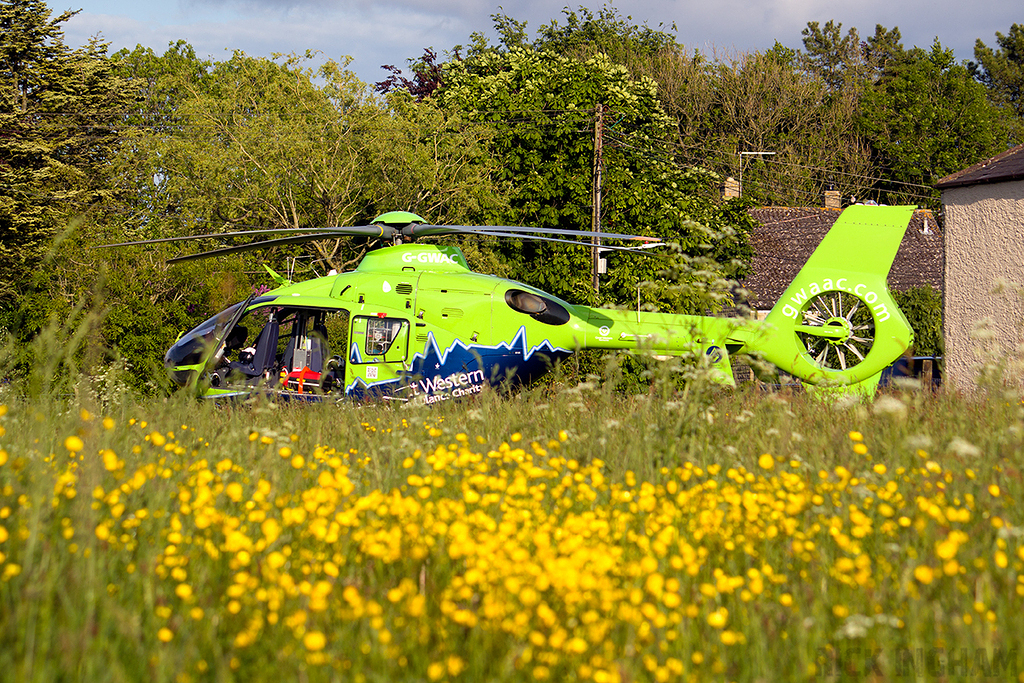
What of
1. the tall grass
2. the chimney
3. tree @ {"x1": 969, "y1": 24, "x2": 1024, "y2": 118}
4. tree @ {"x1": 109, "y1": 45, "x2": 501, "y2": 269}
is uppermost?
tree @ {"x1": 969, "y1": 24, "x2": 1024, "y2": 118}

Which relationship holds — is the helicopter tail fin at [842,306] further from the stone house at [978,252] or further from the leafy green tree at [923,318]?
the leafy green tree at [923,318]

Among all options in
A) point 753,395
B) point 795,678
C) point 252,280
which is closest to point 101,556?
point 795,678

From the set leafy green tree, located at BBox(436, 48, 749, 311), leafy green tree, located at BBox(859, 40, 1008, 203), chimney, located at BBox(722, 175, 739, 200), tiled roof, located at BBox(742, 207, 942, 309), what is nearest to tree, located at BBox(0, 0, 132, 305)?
leafy green tree, located at BBox(436, 48, 749, 311)

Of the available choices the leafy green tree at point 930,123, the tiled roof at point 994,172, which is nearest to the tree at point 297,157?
the tiled roof at point 994,172

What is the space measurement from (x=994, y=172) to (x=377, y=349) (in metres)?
12.3

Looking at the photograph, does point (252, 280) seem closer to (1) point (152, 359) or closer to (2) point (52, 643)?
(1) point (152, 359)

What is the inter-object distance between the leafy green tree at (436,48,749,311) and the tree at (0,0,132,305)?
48.1 ft

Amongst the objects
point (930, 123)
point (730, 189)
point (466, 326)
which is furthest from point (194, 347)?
point (930, 123)

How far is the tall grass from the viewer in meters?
2.39

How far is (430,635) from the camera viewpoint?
259 cm

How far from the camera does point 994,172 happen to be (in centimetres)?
1430

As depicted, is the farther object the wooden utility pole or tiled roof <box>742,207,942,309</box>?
tiled roof <box>742,207,942,309</box>

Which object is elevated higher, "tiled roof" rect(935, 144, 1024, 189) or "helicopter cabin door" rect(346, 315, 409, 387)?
"tiled roof" rect(935, 144, 1024, 189)

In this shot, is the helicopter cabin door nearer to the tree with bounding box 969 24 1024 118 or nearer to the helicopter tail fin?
the helicopter tail fin
